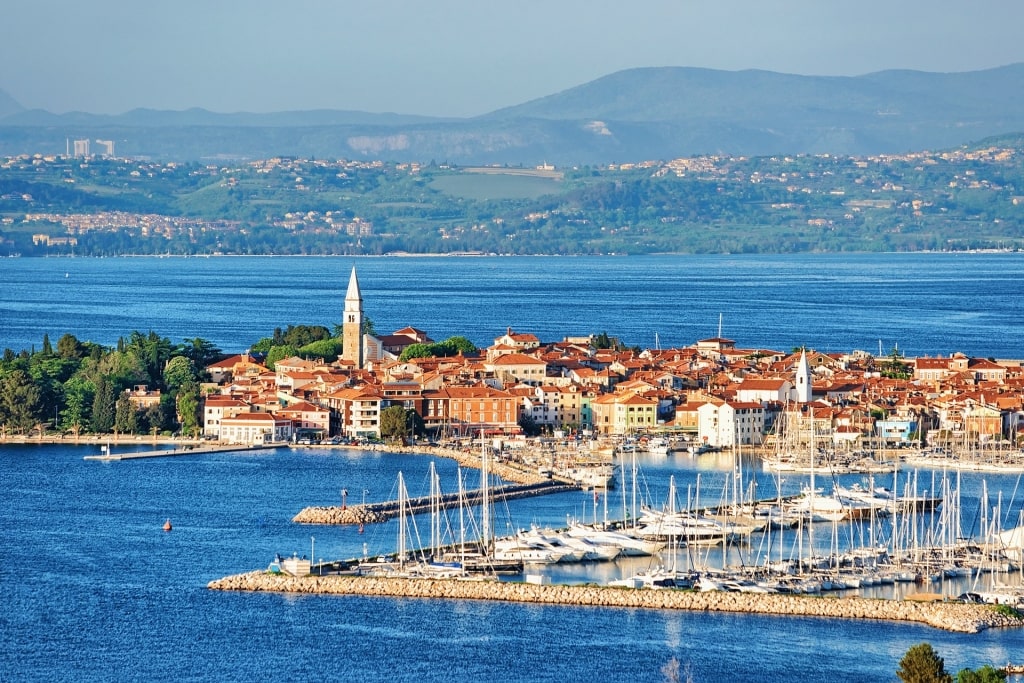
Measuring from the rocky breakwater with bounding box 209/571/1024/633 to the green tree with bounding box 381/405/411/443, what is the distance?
43.0 feet

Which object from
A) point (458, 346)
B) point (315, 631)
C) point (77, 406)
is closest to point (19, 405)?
point (77, 406)

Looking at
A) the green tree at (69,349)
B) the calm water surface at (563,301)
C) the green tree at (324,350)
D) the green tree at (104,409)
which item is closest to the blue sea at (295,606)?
the green tree at (104,409)

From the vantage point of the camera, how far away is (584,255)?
170 metres

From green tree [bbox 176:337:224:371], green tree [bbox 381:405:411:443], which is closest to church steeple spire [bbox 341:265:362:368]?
green tree [bbox 176:337:224:371]

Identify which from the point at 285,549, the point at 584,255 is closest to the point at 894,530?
the point at 285,549

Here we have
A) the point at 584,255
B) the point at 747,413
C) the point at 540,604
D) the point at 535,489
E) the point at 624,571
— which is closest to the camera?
the point at 540,604

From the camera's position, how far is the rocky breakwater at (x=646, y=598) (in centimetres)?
1939

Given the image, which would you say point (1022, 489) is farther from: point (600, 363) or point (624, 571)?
point (600, 363)

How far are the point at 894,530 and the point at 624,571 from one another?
10.2 feet

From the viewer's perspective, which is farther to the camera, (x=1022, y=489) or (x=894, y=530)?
(x=1022, y=489)

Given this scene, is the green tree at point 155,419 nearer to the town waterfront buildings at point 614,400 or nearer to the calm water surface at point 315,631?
the town waterfront buildings at point 614,400

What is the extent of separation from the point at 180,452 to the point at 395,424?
136 inches

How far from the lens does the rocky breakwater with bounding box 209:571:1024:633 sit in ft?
63.6

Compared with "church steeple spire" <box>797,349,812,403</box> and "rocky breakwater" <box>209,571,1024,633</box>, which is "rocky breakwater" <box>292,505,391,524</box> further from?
"church steeple spire" <box>797,349,812,403</box>
